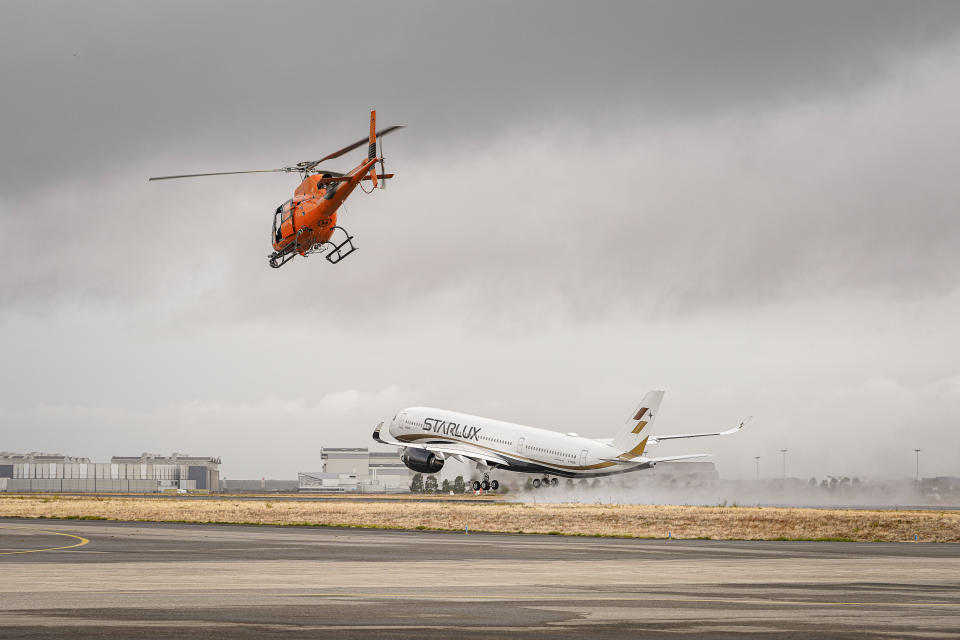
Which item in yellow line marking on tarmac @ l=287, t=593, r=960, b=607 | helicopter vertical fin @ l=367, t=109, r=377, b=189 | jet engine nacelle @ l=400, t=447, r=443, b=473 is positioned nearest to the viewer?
yellow line marking on tarmac @ l=287, t=593, r=960, b=607

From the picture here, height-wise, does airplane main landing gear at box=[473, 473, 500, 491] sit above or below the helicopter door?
below

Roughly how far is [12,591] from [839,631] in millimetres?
15267

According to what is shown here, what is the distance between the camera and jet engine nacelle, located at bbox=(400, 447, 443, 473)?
104762 mm

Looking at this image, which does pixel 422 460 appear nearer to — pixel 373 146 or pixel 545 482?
pixel 545 482

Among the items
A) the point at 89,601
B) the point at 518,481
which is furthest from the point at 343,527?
the point at 518,481

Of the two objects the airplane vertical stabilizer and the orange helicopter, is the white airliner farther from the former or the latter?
the orange helicopter

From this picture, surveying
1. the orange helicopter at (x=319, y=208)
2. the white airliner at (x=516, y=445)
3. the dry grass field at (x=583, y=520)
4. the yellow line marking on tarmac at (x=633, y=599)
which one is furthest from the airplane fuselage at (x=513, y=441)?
the yellow line marking on tarmac at (x=633, y=599)

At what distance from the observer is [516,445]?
331 ft

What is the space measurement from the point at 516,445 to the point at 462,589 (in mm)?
77799

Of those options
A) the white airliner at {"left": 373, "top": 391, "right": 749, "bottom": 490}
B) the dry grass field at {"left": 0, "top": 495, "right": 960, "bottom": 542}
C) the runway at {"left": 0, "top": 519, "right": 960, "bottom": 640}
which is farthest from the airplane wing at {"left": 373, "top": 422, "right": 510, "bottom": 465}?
the runway at {"left": 0, "top": 519, "right": 960, "bottom": 640}

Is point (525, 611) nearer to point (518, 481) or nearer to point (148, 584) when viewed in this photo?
point (148, 584)

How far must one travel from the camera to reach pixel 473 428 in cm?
10394

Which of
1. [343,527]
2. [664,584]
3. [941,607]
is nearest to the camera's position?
[941,607]

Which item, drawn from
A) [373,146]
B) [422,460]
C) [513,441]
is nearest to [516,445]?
[513,441]
